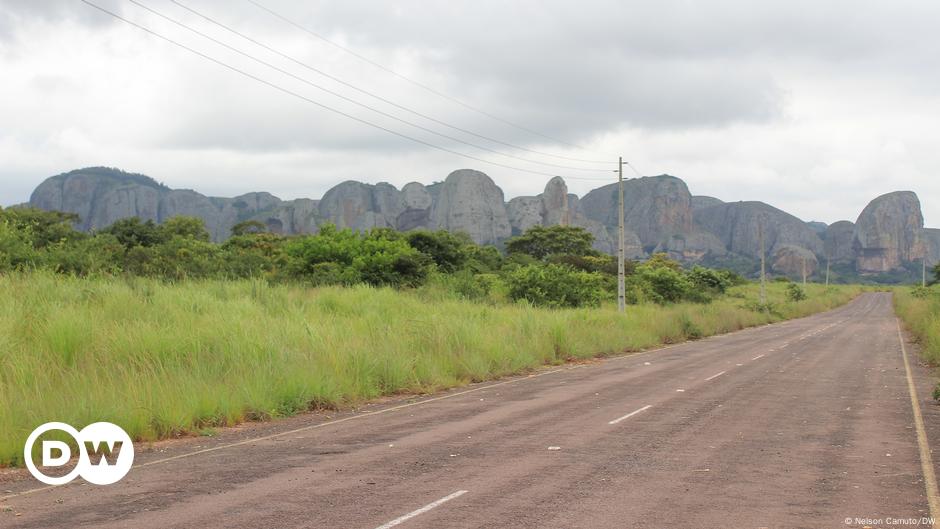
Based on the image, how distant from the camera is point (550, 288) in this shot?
39875 millimetres

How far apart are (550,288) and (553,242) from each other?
48839 millimetres

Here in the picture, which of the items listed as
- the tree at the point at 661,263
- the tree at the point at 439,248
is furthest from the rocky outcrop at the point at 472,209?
the tree at the point at 439,248

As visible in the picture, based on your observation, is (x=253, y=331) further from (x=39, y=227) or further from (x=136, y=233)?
(x=136, y=233)

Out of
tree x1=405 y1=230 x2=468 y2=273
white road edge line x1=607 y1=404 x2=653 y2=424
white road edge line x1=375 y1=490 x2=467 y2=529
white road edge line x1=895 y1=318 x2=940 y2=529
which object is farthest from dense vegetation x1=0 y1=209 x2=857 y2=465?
tree x1=405 y1=230 x2=468 y2=273

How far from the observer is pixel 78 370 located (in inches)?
548

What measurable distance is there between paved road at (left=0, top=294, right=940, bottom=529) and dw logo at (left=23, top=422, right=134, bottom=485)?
0.30 meters

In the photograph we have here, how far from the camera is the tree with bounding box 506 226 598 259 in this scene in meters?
88.3

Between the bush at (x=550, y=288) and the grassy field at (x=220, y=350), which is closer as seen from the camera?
the grassy field at (x=220, y=350)

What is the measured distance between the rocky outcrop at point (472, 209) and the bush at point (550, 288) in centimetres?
11817

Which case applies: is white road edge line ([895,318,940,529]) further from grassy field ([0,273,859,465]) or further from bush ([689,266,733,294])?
bush ([689,266,733,294])

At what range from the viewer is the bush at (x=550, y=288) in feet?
129

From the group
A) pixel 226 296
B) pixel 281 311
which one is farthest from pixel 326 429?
pixel 226 296

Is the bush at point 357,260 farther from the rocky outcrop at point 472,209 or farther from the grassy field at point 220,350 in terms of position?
the rocky outcrop at point 472,209

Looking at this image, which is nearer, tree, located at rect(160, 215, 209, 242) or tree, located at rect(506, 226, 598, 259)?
tree, located at rect(160, 215, 209, 242)
